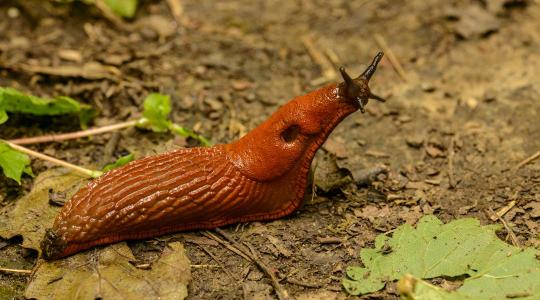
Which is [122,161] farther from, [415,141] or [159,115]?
[415,141]

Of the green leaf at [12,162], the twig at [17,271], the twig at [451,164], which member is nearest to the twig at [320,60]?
the twig at [451,164]

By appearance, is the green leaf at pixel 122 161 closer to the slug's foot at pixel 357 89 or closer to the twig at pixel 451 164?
the slug's foot at pixel 357 89

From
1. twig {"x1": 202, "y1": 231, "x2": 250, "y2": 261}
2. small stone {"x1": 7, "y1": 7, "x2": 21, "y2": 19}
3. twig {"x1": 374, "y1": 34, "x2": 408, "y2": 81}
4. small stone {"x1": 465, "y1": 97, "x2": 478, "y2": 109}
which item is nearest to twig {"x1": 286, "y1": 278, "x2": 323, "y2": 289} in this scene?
twig {"x1": 202, "y1": 231, "x2": 250, "y2": 261}

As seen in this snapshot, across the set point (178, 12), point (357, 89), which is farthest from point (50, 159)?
point (178, 12)

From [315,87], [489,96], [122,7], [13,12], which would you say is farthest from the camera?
[122,7]

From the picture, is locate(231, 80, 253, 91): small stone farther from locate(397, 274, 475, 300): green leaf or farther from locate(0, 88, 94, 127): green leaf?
locate(397, 274, 475, 300): green leaf

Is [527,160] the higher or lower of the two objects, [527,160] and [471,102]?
the lower
